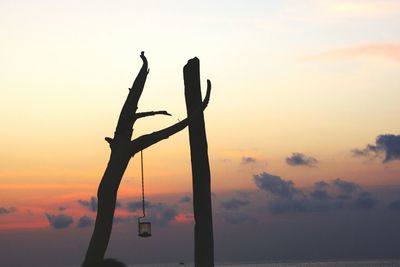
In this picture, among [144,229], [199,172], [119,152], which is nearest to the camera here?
[119,152]

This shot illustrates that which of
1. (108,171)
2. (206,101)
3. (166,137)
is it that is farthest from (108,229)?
(206,101)

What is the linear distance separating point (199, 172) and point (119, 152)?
2380 millimetres

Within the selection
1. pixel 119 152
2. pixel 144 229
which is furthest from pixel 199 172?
pixel 119 152

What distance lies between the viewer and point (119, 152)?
15.5 meters

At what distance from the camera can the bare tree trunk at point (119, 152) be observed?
1494 centimetres

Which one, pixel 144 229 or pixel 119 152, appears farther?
pixel 144 229

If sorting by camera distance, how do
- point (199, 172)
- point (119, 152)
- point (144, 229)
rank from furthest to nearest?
point (199, 172) < point (144, 229) < point (119, 152)

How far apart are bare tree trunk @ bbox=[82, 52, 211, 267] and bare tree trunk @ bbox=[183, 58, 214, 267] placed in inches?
32.5

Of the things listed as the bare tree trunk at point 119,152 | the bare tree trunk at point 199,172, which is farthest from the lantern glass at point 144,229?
the bare tree trunk at point 119,152

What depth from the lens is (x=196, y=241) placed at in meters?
17.0

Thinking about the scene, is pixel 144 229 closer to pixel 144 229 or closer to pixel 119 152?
pixel 144 229

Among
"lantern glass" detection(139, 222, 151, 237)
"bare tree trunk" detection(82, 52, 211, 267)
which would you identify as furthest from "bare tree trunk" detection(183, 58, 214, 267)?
"lantern glass" detection(139, 222, 151, 237)

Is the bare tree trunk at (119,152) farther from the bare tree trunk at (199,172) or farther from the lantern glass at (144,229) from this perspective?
the lantern glass at (144,229)

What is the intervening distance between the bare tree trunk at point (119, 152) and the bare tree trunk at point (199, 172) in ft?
2.70
